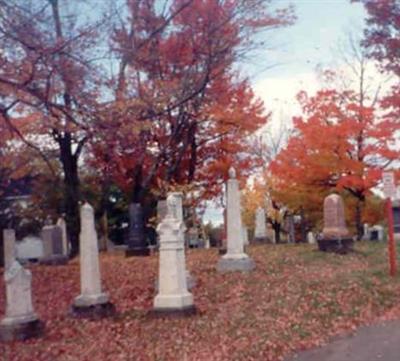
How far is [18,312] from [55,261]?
11815 millimetres

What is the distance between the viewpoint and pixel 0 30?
12.0 m

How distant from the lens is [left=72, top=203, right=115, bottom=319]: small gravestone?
1214 centimetres

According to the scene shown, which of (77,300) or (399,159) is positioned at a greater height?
(399,159)

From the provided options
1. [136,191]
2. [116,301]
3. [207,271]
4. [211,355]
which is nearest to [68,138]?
[136,191]

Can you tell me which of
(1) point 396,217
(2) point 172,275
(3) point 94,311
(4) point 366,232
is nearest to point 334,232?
(2) point 172,275

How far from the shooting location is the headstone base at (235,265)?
16109 millimetres

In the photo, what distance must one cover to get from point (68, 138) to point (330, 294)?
13912 mm

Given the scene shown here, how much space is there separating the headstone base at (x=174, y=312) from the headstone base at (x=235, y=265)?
4725 millimetres

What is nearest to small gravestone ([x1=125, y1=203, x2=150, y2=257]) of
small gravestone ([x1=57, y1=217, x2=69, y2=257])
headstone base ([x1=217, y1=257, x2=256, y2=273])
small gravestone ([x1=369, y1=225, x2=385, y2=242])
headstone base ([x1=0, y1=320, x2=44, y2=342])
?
small gravestone ([x1=57, y1=217, x2=69, y2=257])

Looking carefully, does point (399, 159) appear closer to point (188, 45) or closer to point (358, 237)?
point (358, 237)

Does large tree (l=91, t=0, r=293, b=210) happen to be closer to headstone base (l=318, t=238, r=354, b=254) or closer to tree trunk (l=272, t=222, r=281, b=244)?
headstone base (l=318, t=238, r=354, b=254)

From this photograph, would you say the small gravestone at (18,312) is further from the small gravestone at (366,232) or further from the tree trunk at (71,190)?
the small gravestone at (366,232)

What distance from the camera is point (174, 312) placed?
11.3 metres

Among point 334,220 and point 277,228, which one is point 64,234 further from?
point 277,228
